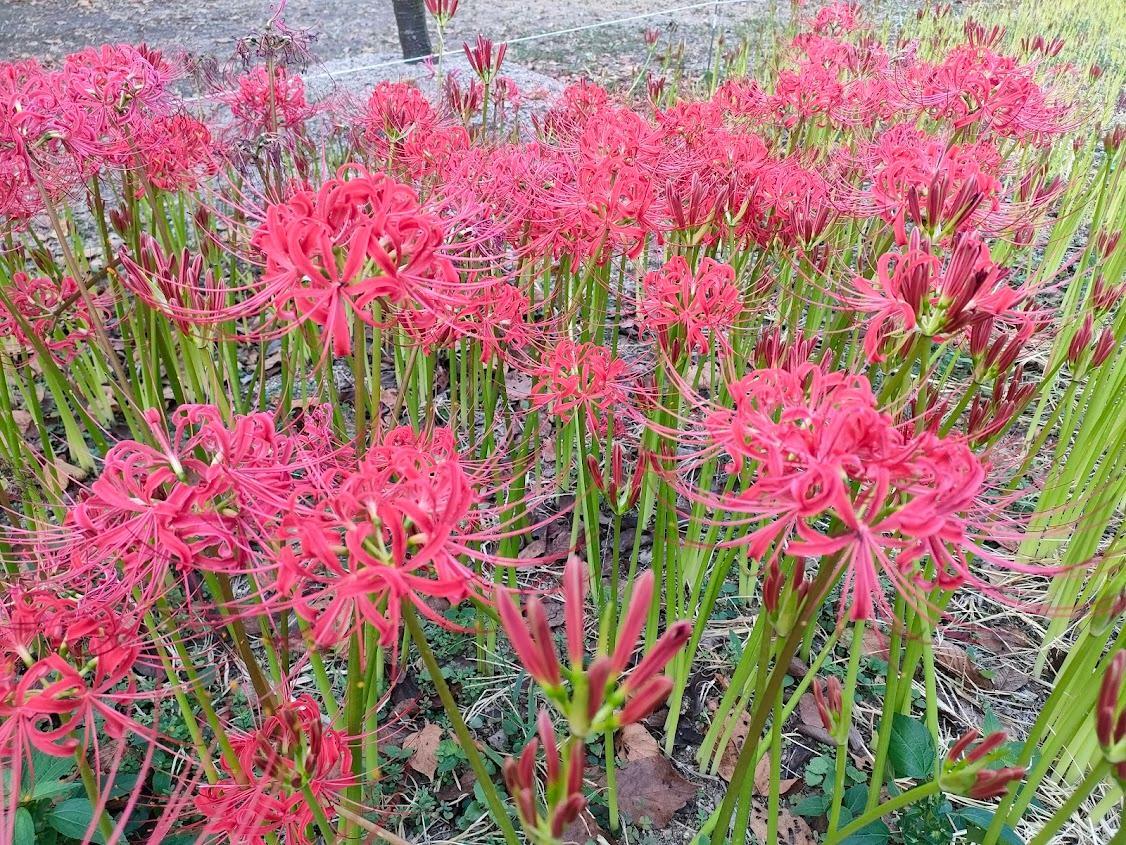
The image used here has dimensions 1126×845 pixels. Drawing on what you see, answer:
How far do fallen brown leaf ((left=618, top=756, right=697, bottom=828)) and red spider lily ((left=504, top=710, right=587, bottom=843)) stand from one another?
104 centimetres

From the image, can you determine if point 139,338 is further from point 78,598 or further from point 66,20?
point 66,20

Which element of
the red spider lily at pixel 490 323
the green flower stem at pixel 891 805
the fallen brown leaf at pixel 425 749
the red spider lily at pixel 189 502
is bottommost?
the fallen brown leaf at pixel 425 749

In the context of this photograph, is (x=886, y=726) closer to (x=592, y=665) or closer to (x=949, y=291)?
(x=949, y=291)

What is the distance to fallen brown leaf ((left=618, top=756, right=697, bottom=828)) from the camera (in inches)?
65.3

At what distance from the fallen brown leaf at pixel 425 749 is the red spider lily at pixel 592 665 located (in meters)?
1.15

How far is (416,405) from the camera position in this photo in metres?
2.14

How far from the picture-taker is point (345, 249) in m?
1.04

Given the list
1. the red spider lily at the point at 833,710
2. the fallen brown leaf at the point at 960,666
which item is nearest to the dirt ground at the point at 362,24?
the fallen brown leaf at the point at 960,666

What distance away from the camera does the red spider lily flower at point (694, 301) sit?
1571 millimetres

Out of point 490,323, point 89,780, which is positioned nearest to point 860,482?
point 490,323

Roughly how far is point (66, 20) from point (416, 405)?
961 centimetres

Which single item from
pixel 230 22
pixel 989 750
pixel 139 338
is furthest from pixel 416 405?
pixel 230 22

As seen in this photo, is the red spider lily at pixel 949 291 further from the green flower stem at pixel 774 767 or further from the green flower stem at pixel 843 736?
the green flower stem at pixel 774 767

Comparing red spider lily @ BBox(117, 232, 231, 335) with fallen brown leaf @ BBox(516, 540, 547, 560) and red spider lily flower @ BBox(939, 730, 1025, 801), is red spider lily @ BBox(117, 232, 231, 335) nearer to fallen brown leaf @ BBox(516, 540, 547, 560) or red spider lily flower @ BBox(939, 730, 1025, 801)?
fallen brown leaf @ BBox(516, 540, 547, 560)
